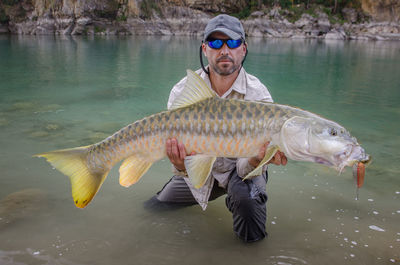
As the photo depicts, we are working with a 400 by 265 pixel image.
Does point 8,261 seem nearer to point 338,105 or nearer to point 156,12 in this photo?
point 338,105

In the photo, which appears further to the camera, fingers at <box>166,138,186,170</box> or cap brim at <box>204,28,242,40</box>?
cap brim at <box>204,28,242,40</box>

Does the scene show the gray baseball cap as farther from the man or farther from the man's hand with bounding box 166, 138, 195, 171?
the man's hand with bounding box 166, 138, 195, 171

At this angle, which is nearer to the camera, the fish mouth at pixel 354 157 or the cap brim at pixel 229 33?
the fish mouth at pixel 354 157

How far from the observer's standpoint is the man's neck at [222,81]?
3756mm

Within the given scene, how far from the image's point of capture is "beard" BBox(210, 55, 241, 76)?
3574mm

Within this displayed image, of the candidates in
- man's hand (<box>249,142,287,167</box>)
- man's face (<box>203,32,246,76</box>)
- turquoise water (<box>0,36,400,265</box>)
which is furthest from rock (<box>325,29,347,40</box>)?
man's hand (<box>249,142,287,167</box>)

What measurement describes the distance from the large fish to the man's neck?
3.00 ft

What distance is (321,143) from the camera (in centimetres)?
248

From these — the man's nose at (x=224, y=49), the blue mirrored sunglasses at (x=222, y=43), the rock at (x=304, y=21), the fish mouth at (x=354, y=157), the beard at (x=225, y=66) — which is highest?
the rock at (x=304, y=21)

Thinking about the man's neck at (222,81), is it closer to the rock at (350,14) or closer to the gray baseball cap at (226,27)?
the gray baseball cap at (226,27)

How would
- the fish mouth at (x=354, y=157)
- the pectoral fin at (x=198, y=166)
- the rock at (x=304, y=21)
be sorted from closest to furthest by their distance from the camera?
1. the fish mouth at (x=354, y=157)
2. the pectoral fin at (x=198, y=166)
3. the rock at (x=304, y=21)

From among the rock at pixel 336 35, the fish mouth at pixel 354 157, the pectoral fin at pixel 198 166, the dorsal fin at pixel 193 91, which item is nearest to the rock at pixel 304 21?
the rock at pixel 336 35

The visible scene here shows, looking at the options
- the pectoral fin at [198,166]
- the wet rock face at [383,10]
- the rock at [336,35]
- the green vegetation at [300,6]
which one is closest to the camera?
the pectoral fin at [198,166]

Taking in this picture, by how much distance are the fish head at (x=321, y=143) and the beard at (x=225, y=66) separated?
119 cm
